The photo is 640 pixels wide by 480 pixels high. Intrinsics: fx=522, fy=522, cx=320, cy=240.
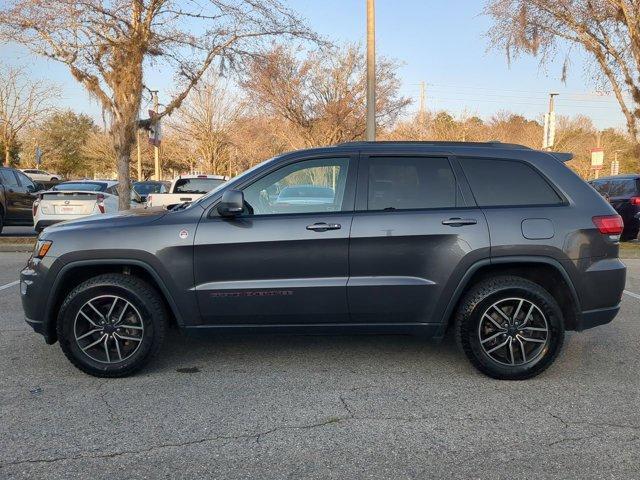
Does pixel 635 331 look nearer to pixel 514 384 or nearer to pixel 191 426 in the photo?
pixel 514 384

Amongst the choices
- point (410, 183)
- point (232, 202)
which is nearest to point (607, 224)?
point (410, 183)

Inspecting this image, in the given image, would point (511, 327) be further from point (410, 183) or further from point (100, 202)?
point (100, 202)

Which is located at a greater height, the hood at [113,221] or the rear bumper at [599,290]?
the hood at [113,221]

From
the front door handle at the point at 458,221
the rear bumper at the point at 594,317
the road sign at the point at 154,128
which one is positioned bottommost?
the rear bumper at the point at 594,317

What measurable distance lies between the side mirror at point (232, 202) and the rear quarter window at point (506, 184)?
70.3 inches

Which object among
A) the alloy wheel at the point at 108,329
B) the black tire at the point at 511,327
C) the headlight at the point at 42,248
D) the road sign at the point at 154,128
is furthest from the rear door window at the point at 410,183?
the road sign at the point at 154,128

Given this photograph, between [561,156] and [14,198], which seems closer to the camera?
[561,156]

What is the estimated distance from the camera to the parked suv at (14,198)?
12.9 metres

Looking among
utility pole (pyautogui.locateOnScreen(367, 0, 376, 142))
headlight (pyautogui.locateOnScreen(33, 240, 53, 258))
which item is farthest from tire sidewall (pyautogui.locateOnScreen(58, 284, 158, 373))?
utility pole (pyautogui.locateOnScreen(367, 0, 376, 142))

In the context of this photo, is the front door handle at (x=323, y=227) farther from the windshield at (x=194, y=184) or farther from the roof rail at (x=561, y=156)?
the windshield at (x=194, y=184)

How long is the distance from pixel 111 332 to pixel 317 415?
1.76 meters

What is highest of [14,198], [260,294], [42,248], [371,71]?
[371,71]

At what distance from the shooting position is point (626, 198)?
1223 centimetres

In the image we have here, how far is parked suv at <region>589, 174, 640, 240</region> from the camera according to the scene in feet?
39.8
